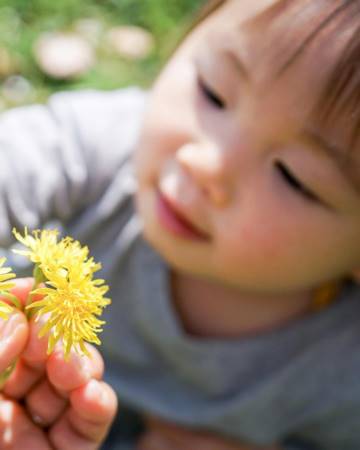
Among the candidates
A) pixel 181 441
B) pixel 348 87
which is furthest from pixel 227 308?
pixel 348 87

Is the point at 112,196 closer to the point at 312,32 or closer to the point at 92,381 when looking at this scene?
the point at 312,32

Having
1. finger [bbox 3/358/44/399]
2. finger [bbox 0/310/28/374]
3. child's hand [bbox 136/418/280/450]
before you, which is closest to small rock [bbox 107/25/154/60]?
child's hand [bbox 136/418/280/450]

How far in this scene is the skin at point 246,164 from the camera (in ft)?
2.71

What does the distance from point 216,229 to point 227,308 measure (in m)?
0.27

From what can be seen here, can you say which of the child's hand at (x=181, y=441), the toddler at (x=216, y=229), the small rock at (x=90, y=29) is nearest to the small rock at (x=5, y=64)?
the small rock at (x=90, y=29)

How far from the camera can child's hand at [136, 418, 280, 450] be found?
123 cm

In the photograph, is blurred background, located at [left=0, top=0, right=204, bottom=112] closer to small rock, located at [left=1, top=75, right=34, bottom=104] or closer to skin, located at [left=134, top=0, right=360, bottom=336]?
small rock, located at [left=1, top=75, right=34, bottom=104]

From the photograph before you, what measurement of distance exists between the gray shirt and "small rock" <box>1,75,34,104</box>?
40 centimetres

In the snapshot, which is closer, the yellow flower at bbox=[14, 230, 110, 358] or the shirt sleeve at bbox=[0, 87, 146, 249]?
the yellow flower at bbox=[14, 230, 110, 358]

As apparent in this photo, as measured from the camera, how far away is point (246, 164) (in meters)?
0.85

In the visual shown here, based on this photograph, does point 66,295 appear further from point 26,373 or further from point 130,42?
point 130,42

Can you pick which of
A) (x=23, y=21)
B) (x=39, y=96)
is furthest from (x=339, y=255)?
(x=23, y=21)

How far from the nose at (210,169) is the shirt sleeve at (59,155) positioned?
306 millimetres

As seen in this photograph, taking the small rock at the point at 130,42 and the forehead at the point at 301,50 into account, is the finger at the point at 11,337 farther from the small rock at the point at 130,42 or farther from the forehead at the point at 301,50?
the small rock at the point at 130,42
